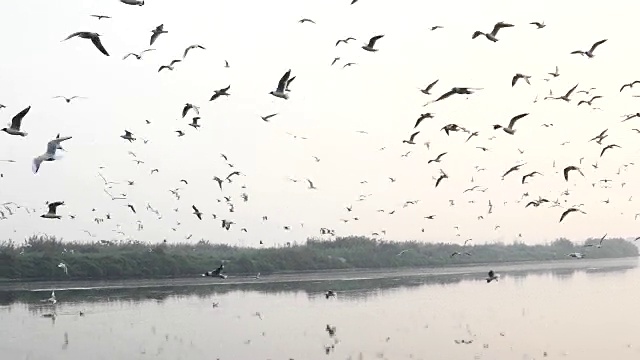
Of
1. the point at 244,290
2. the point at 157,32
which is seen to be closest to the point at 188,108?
the point at 157,32

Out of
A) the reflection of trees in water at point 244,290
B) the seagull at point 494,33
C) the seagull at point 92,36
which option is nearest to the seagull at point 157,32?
the seagull at point 92,36

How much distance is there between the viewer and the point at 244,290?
41.5 m

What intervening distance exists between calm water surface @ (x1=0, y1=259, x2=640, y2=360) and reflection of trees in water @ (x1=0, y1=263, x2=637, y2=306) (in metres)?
0.07

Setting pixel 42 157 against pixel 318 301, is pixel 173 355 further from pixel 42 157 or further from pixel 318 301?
pixel 318 301

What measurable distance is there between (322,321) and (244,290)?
1427 centimetres

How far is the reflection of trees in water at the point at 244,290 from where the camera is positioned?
3538 cm

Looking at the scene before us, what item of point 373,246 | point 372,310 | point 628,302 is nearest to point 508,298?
point 628,302

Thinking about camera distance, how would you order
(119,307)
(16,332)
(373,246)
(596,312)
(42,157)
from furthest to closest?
(373,246) < (119,307) < (596,312) < (16,332) < (42,157)

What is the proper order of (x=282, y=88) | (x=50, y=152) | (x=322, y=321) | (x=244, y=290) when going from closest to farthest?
(x=50, y=152)
(x=282, y=88)
(x=322, y=321)
(x=244, y=290)

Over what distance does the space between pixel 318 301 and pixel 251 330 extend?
908 cm

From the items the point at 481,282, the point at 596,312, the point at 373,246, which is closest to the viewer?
the point at 596,312

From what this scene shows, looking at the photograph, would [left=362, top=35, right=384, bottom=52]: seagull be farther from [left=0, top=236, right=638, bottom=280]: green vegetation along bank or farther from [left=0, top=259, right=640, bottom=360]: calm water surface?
[left=0, top=236, right=638, bottom=280]: green vegetation along bank

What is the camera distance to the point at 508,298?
1419 inches

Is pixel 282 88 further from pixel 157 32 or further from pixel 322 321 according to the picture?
pixel 322 321
